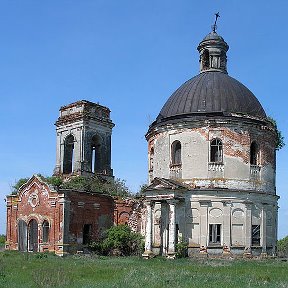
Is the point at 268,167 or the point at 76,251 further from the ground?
the point at 268,167

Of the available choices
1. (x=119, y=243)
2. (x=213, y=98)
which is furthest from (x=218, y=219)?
(x=213, y=98)

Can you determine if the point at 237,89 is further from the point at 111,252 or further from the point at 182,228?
the point at 111,252

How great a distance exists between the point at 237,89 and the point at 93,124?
36.5 ft

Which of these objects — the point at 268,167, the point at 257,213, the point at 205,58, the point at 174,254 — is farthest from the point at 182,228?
the point at 205,58

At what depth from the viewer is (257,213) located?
95.6ft

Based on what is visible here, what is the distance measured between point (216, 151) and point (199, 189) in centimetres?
236

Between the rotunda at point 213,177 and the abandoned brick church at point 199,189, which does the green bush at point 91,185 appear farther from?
the rotunda at point 213,177

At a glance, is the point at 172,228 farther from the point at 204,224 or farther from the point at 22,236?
the point at 22,236

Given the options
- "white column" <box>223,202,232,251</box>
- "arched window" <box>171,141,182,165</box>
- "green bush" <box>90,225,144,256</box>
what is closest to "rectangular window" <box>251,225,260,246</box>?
"white column" <box>223,202,232,251</box>

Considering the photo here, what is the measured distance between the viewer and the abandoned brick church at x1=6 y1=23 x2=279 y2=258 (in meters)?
28.5

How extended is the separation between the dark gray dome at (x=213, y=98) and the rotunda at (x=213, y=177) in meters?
0.05

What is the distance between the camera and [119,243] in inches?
1225

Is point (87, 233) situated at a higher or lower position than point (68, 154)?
lower

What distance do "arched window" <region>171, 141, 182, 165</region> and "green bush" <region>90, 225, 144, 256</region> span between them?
4866 millimetres
